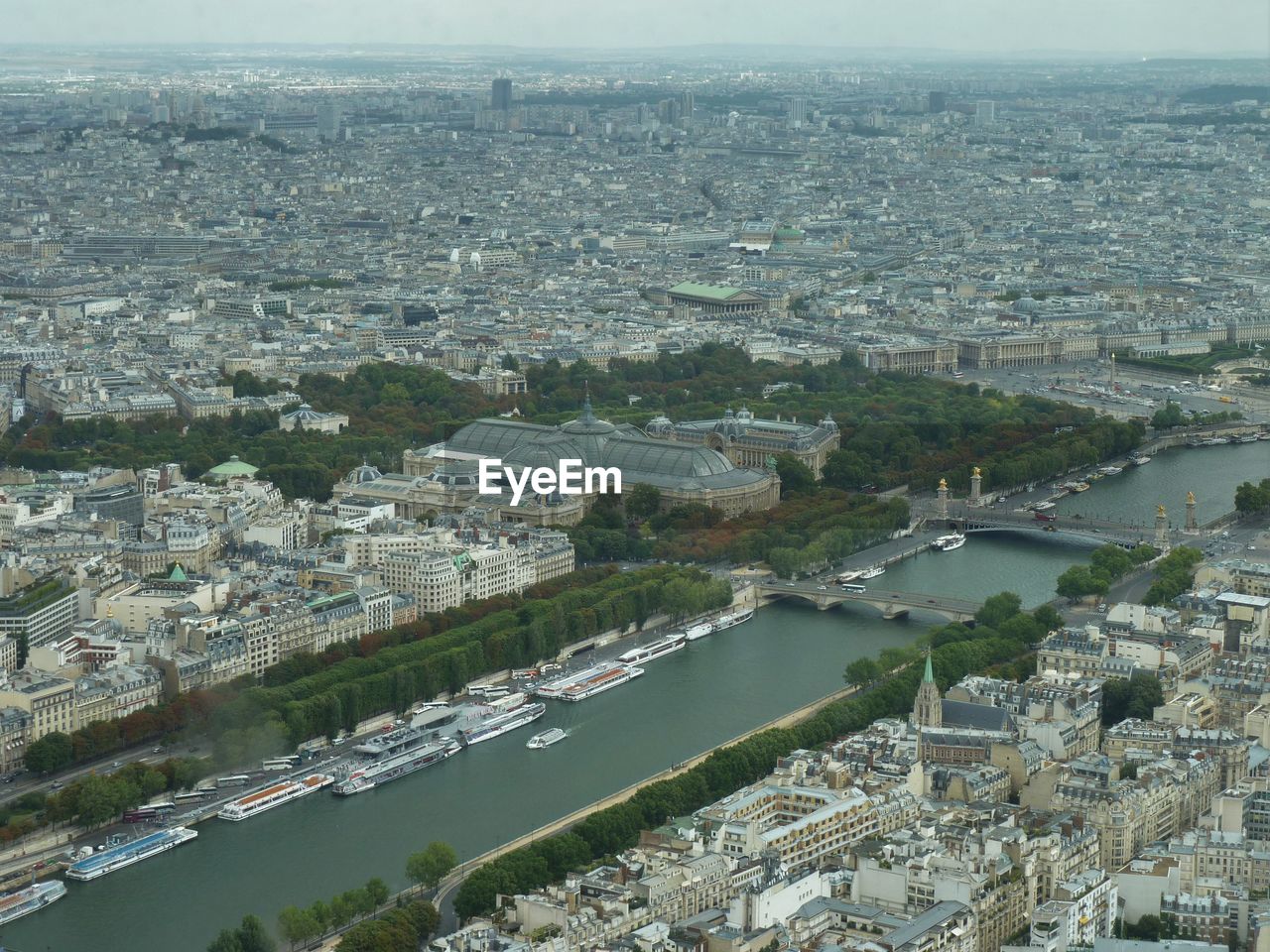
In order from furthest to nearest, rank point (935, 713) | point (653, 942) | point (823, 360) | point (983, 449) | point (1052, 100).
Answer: point (1052, 100), point (823, 360), point (983, 449), point (935, 713), point (653, 942)

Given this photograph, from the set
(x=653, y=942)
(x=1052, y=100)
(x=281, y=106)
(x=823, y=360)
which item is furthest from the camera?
(x=1052, y=100)

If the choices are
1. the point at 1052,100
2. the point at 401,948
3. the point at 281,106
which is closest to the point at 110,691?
the point at 401,948

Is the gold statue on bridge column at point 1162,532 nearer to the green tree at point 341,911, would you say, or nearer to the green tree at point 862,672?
the green tree at point 862,672

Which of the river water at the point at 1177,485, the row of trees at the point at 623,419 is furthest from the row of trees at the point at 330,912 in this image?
the river water at the point at 1177,485

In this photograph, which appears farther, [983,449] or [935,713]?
[983,449]

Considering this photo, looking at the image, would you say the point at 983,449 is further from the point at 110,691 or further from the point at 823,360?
the point at 110,691

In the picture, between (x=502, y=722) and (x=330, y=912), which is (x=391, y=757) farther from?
(x=330, y=912)
